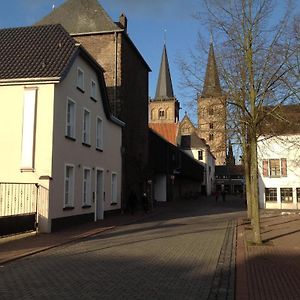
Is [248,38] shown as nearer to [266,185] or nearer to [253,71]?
[253,71]

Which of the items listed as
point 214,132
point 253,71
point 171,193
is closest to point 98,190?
point 214,132

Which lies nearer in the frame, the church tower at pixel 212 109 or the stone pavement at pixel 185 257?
the stone pavement at pixel 185 257

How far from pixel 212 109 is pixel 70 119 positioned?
24.4 feet

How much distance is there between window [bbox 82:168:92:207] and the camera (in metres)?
23.8

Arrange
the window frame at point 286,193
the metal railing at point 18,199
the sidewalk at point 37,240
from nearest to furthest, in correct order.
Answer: the sidewalk at point 37,240 → the metal railing at point 18,199 → the window frame at point 286,193

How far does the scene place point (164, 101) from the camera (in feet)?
341

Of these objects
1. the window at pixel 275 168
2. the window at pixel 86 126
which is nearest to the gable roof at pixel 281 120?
the window at pixel 86 126

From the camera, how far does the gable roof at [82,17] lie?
34.7 metres

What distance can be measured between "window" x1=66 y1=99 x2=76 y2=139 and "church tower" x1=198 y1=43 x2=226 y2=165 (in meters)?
6.13

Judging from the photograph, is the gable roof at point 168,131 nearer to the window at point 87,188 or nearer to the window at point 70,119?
the window at point 87,188

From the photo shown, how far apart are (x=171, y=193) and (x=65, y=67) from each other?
126 feet

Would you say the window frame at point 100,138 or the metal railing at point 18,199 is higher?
the window frame at point 100,138

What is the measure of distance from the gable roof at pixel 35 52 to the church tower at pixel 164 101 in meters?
79.0

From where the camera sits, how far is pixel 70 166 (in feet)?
70.9
